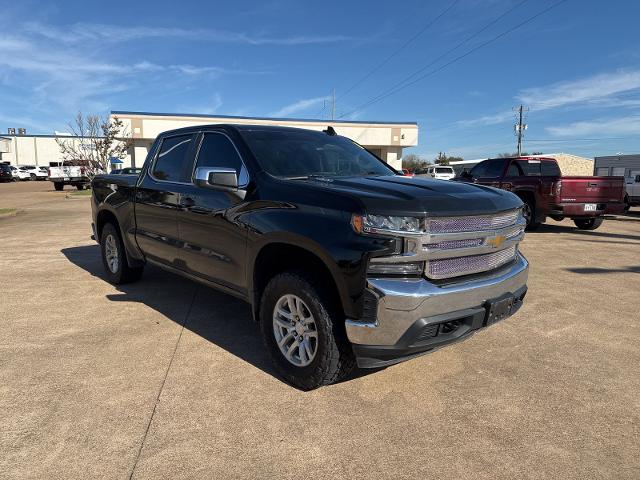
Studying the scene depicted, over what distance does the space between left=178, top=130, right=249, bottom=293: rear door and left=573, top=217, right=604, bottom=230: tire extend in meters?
11.0

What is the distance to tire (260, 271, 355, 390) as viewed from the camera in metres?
3.00

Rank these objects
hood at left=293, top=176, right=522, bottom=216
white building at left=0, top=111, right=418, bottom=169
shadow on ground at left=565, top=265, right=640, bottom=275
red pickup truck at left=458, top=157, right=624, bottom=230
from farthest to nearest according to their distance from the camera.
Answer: white building at left=0, top=111, right=418, bottom=169 < red pickup truck at left=458, top=157, right=624, bottom=230 < shadow on ground at left=565, top=265, right=640, bottom=275 < hood at left=293, top=176, right=522, bottom=216

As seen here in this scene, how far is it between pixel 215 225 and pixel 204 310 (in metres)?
1.49

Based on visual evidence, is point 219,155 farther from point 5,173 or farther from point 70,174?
point 5,173

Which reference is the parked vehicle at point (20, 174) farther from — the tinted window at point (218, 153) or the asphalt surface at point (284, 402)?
the tinted window at point (218, 153)

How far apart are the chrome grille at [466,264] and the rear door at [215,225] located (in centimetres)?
148

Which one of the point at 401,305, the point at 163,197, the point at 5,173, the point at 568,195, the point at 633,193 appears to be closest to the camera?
the point at 401,305

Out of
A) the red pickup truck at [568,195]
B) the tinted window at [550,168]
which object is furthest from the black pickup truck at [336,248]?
the tinted window at [550,168]

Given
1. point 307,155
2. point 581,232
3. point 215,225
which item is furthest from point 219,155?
point 581,232

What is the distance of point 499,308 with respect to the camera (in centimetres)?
313

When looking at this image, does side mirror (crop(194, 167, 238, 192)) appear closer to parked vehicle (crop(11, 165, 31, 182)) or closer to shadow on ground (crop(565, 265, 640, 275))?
shadow on ground (crop(565, 265, 640, 275))

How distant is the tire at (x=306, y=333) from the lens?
9.84ft

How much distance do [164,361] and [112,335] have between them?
87cm

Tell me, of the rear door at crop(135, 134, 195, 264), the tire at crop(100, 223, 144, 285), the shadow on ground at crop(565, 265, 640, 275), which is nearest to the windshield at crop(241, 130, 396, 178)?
the rear door at crop(135, 134, 195, 264)
